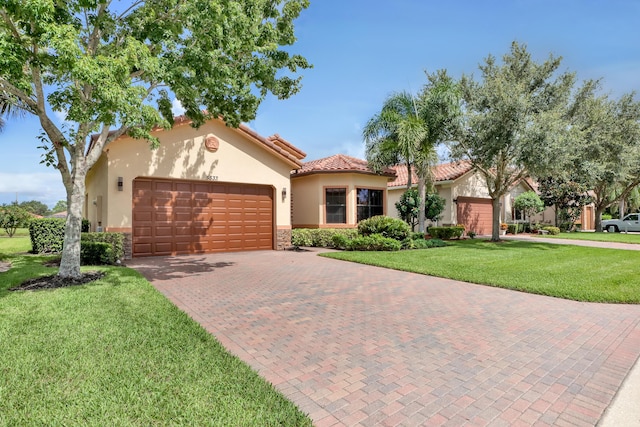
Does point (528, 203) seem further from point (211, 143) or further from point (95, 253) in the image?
point (95, 253)

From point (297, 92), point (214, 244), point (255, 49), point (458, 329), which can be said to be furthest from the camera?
point (214, 244)

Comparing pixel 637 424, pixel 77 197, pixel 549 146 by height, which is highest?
pixel 549 146

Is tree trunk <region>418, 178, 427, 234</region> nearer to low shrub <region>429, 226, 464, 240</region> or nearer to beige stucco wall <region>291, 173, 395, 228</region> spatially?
beige stucco wall <region>291, 173, 395, 228</region>

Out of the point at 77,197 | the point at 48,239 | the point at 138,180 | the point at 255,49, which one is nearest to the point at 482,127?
the point at 255,49

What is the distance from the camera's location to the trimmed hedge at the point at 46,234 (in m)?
13.1

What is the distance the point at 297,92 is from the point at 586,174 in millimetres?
17485

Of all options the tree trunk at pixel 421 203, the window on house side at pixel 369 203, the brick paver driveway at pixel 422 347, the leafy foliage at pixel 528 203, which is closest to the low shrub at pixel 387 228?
the tree trunk at pixel 421 203

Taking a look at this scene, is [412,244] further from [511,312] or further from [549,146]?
[511,312]

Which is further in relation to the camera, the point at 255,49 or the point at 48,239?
the point at 48,239

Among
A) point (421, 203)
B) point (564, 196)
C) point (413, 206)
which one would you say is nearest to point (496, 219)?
point (413, 206)

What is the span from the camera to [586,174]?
19.0m

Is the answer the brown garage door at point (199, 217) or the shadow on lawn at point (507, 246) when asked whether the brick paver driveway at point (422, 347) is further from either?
the shadow on lawn at point (507, 246)

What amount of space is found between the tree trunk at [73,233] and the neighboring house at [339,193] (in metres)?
11.0

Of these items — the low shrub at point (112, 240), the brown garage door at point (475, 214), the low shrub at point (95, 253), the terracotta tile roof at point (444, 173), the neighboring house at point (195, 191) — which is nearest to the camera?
the low shrub at point (95, 253)
